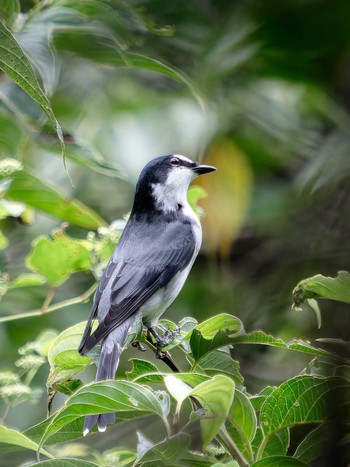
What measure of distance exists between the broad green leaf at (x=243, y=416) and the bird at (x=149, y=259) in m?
0.62

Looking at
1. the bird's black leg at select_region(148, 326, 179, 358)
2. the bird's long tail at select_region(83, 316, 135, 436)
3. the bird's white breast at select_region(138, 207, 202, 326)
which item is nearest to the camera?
the bird's long tail at select_region(83, 316, 135, 436)

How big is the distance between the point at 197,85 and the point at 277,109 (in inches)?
31.5

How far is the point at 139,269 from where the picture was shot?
338 cm

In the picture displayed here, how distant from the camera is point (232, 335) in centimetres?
182

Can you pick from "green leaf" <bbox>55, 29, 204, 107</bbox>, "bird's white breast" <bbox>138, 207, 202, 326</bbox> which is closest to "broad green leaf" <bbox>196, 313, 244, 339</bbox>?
"green leaf" <bbox>55, 29, 204, 107</bbox>

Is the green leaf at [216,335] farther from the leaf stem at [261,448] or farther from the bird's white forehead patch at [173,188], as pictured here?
the bird's white forehead patch at [173,188]

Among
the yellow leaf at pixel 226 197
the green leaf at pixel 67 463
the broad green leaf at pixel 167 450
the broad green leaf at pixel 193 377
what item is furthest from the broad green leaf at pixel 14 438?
the yellow leaf at pixel 226 197

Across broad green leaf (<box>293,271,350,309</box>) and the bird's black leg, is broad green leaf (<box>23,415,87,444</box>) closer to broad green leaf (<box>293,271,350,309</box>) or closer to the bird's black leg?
the bird's black leg

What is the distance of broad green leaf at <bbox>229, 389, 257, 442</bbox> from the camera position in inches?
65.2

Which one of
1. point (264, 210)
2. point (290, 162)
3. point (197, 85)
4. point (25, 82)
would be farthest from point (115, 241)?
point (290, 162)

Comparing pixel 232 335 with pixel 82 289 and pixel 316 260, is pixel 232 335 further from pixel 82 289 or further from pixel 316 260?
pixel 82 289

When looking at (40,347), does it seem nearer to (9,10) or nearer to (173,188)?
(9,10)

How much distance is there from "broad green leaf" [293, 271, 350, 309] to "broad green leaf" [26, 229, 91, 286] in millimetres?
994

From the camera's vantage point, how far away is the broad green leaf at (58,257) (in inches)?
103
